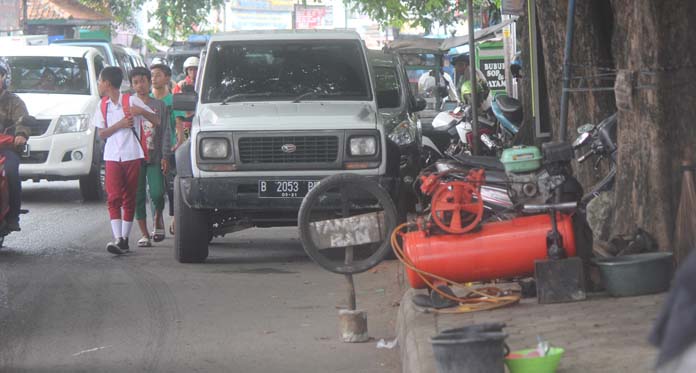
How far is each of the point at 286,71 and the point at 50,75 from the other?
689cm

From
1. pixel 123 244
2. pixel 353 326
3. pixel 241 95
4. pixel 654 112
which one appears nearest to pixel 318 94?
pixel 241 95

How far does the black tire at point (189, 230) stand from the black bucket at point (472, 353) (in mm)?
5489

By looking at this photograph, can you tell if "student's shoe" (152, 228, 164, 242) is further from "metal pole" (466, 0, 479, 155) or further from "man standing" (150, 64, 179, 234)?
"metal pole" (466, 0, 479, 155)

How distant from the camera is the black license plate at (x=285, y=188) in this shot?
10281 mm

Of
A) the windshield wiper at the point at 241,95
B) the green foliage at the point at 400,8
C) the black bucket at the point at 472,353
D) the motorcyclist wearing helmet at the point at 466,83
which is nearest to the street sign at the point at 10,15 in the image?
the green foliage at the point at 400,8

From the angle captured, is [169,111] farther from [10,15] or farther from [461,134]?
[10,15]

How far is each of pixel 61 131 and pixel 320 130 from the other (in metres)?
6.92

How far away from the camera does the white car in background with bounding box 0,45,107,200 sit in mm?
16141

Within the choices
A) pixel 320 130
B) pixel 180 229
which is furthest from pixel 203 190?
pixel 320 130

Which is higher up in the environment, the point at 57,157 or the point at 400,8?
the point at 400,8

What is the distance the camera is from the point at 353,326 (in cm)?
745

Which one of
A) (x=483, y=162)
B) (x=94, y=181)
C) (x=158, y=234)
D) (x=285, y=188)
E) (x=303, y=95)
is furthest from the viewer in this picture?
(x=94, y=181)

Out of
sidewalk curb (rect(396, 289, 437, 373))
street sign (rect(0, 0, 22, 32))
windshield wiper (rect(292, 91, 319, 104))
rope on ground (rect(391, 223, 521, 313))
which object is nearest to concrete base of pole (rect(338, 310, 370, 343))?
sidewalk curb (rect(396, 289, 437, 373))

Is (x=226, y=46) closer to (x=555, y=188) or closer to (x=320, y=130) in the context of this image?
(x=320, y=130)
